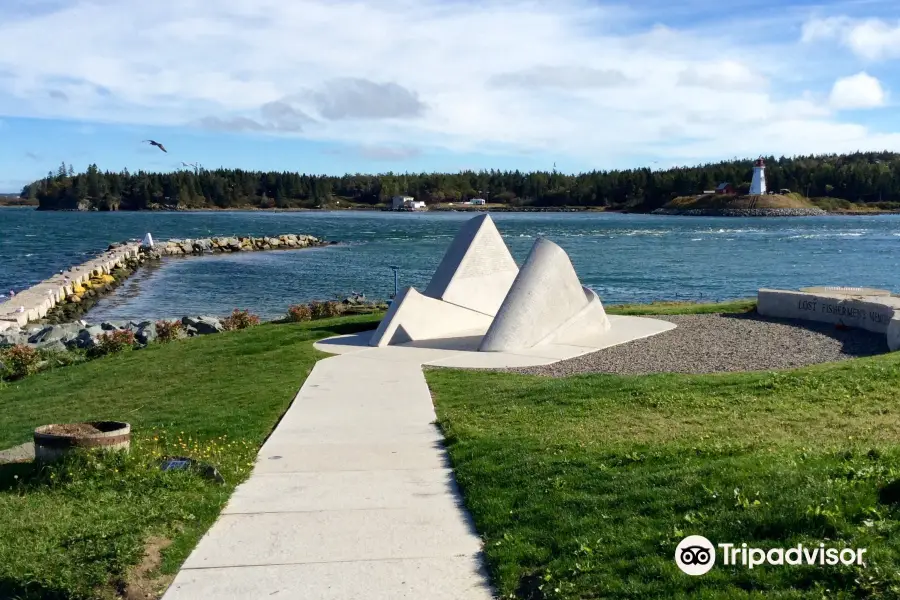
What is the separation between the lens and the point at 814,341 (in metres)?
17.2

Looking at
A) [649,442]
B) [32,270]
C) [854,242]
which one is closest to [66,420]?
[649,442]

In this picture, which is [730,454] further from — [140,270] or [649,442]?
[140,270]

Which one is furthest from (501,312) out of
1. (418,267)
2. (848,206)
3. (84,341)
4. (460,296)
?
(848,206)

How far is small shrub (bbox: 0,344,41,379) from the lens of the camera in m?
17.7

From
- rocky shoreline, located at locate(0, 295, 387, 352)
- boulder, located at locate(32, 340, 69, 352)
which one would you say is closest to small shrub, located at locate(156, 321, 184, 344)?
rocky shoreline, located at locate(0, 295, 387, 352)

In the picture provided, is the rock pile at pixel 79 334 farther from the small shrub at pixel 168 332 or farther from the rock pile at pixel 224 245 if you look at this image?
the rock pile at pixel 224 245

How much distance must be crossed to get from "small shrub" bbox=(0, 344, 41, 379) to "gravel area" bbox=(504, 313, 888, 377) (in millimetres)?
10156

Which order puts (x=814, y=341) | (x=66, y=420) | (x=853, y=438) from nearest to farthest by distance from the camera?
(x=853, y=438) < (x=66, y=420) < (x=814, y=341)

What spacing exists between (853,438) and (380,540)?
4877 millimetres

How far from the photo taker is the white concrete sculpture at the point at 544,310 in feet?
56.6

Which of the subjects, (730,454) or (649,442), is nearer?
(730,454)

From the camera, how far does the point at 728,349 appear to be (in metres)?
16.2

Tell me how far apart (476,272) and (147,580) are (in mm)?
14927

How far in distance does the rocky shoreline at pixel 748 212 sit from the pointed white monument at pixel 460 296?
139541 mm
